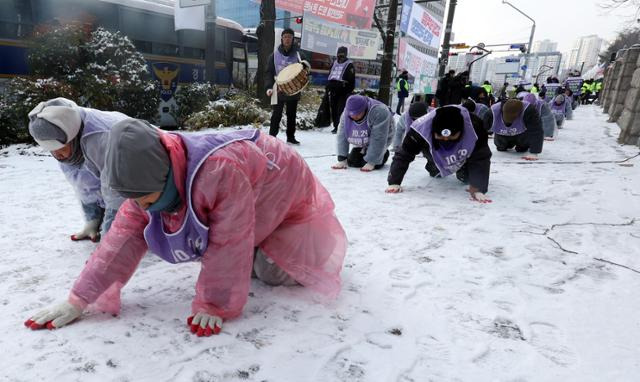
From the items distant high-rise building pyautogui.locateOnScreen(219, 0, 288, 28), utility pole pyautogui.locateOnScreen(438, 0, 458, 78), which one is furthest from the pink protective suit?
distant high-rise building pyautogui.locateOnScreen(219, 0, 288, 28)

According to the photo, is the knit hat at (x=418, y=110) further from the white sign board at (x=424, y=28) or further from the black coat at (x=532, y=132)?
the white sign board at (x=424, y=28)

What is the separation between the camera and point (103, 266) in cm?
160

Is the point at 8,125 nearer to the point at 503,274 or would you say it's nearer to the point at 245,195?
the point at 245,195

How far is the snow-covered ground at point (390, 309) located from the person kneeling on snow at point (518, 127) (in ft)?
8.51

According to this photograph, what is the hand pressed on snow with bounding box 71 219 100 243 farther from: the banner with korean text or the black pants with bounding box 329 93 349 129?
the banner with korean text

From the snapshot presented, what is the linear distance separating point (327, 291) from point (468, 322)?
26.5 inches

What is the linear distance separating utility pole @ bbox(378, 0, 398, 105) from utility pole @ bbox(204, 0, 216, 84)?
4.56 metres

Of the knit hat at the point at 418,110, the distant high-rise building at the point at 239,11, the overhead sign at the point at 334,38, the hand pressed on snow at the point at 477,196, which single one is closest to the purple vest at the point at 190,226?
the hand pressed on snow at the point at 477,196

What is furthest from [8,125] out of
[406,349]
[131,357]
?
[406,349]

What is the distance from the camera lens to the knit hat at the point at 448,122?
3.56 meters

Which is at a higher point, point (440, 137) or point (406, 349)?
point (440, 137)

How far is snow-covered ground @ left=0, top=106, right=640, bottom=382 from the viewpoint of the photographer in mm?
1443

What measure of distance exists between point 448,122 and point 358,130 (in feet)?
5.30

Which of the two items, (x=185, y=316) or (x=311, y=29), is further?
(x=311, y=29)
